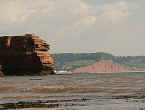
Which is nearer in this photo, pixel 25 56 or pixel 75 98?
pixel 75 98

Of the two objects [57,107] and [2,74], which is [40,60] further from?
[57,107]

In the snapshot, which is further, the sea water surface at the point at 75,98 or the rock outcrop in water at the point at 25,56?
the rock outcrop in water at the point at 25,56

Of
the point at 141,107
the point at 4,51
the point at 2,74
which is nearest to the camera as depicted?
the point at 141,107

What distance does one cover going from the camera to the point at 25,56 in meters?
180

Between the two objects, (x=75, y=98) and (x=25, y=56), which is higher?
(x=75, y=98)

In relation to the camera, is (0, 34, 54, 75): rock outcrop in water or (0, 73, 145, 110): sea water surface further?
(0, 34, 54, 75): rock outcrop in water

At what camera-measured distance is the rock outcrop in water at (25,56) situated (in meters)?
176

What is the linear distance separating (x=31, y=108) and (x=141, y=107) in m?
8.08

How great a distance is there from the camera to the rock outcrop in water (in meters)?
176

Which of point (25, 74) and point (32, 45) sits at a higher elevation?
point (32, 45)

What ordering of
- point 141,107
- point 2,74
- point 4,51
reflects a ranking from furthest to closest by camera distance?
point 4,51, point 2,74, point 141,107

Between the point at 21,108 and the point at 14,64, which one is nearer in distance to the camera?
the point at 21,108

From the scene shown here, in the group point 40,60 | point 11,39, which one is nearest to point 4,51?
point 11,39

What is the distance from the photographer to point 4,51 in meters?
186
